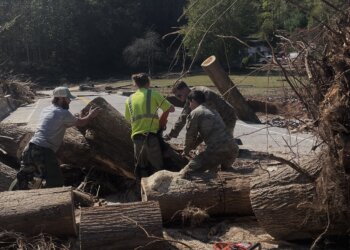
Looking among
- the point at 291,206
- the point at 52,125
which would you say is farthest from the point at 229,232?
the point at 52,125

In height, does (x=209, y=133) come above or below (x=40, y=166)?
above

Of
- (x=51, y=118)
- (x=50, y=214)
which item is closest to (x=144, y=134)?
(x=51, y=118)

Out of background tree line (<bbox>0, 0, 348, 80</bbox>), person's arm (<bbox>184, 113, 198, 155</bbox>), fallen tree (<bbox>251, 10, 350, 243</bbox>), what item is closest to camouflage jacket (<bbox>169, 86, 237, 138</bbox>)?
person's arm (<bbox>184, 113, 198, 155</bbox>)

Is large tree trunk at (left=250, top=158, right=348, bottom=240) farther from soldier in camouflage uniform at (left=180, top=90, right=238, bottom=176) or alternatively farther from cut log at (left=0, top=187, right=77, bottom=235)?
cut log at (left=0, top=187, right=77, bottom=235)

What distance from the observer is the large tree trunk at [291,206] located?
18.2 feet

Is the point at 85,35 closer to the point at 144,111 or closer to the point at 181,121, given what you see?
the point at 181,121

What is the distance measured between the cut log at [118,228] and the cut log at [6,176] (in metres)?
2.49

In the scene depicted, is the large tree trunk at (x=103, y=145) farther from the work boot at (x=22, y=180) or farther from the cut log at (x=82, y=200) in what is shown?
the work boot at (x=22, y=180)

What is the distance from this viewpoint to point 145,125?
7.91 m

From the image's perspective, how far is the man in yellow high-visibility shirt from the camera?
7.93 m

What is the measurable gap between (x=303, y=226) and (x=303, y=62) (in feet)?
5.49

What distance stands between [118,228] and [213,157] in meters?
2.02

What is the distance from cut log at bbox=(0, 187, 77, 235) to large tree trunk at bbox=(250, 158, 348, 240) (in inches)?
80.1

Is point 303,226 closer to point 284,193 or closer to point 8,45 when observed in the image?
point 284,193
